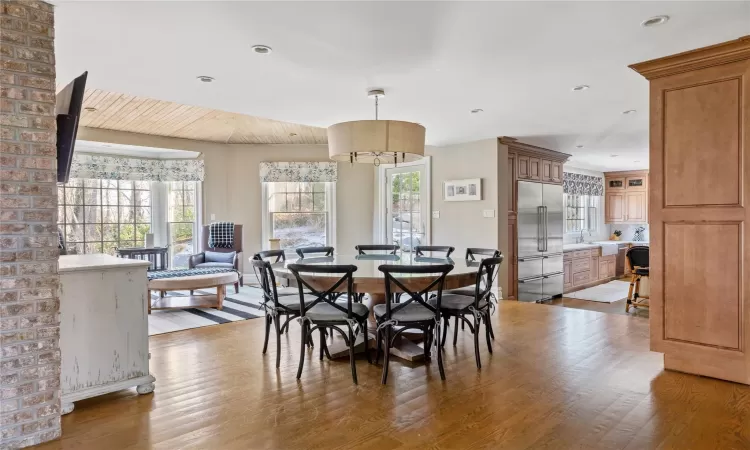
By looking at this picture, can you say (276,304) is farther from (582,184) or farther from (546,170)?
(582,184)

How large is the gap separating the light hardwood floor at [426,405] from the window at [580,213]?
5.85 m

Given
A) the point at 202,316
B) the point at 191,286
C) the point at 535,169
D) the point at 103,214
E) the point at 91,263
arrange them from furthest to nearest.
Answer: the point at 103,214, the point at 535,169, the point at 191,286, the point at 202,316, the point at 91,263

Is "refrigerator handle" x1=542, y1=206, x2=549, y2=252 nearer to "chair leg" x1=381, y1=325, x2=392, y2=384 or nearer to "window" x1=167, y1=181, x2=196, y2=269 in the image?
"chair leg" x1=381, y1=325, x2=392, y2=384

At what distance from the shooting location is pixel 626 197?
9742mm

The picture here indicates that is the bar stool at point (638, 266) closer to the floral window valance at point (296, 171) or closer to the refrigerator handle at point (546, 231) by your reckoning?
the refrigerator handle at point (546, 231)

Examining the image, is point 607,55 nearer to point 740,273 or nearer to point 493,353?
point 740,273

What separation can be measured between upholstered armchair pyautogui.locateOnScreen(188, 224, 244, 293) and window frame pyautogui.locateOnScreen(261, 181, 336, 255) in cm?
73

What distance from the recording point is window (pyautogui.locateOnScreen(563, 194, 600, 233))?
359 inches

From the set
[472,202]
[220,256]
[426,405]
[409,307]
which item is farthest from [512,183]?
[220,256]

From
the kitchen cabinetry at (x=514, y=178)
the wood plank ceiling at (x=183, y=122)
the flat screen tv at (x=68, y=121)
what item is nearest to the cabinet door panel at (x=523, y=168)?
the kitchen cabinetry at (x=514, y=178)

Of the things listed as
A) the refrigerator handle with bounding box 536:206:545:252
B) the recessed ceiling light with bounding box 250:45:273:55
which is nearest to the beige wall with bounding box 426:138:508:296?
the refrigerator handle with bounding box 536:206:545:252

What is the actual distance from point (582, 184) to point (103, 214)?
904 centimetres

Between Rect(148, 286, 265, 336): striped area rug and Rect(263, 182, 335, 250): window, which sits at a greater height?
Rect(263, 182, 335, 250): window

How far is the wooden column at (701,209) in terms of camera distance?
2.76 m
